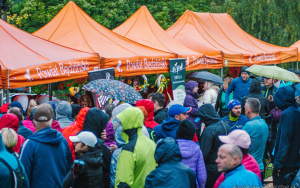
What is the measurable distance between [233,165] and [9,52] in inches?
233

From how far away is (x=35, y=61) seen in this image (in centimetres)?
856

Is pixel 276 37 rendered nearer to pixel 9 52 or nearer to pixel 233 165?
pixel 9 52

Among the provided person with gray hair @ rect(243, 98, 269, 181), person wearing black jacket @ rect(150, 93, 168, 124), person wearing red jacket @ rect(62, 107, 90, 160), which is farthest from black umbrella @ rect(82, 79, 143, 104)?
person with gray hair @ rect(243, 98, 269, 181)

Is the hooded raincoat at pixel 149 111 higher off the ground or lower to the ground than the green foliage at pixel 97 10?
lower

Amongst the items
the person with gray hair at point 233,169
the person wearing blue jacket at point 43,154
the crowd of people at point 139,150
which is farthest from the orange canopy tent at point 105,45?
the person with gray hair at point 233,169

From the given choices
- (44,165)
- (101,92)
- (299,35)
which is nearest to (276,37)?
(299,35)

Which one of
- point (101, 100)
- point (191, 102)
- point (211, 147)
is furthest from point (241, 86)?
point (211, 147)

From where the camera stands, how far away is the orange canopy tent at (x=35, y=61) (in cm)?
793

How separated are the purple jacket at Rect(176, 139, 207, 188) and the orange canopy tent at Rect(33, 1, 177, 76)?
205 inches

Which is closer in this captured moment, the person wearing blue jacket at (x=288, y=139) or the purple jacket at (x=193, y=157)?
the purple jacket at (x=193, y=157)

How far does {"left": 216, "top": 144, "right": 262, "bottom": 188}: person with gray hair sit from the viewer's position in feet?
12.4

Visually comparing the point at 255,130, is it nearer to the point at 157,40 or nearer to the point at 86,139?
the point at 86,139

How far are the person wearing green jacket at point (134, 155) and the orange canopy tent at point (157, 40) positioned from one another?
24.7 ft

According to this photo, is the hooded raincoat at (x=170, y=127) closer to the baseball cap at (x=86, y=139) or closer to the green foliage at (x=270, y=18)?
the baseball cap at (x=86, y=139)
